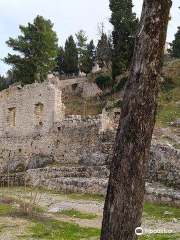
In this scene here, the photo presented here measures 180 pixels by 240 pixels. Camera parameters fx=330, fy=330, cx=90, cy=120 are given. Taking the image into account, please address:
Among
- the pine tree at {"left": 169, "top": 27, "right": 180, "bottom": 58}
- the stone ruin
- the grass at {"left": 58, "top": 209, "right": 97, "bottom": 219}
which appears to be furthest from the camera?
the pine tree at {"left": 169, "top": 27, "right": 180, "bottom": 58}

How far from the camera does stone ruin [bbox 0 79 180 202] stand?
49.2 feet

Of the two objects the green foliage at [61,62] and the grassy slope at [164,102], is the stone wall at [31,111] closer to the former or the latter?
the grassy slope at [164,102]

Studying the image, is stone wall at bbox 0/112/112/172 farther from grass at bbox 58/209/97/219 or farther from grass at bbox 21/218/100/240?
grass at bbox 21/218/100/240

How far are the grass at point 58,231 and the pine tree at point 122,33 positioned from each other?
88.5 feet

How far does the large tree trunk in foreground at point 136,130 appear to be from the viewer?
4.82m

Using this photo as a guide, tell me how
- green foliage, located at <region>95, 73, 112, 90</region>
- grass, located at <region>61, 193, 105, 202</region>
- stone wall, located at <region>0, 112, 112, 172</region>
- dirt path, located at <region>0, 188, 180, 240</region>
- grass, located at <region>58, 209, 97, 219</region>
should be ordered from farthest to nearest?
1. green foliage, located at <region>95, 73, 112, 90</region>
2. stone wall, located at <region>0, 112, 112, 172</region>
3. grass, located at <region>61, 193, 105, 202</region>
4. grass, located at <region>58, 209, 97, 219</region>
5. dirt path, located at <region>0, 188, 180, 240</region>

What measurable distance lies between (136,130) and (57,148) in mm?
16720

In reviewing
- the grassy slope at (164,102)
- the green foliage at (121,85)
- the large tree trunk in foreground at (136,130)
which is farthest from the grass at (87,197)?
the green foliage at (121,85)

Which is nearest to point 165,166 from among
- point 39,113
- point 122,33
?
point 39,113

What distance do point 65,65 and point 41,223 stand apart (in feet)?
161

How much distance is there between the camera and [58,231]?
342 inches

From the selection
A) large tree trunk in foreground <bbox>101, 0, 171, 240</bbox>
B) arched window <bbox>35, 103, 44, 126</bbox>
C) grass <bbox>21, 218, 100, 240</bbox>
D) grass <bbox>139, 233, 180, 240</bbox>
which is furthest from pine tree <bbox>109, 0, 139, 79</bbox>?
large tree trunk in foreground <bbox>101, 0, 171, 240</bbox>

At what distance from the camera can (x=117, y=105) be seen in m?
31.8

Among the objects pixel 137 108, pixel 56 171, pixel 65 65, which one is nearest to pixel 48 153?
pixel 56 171
